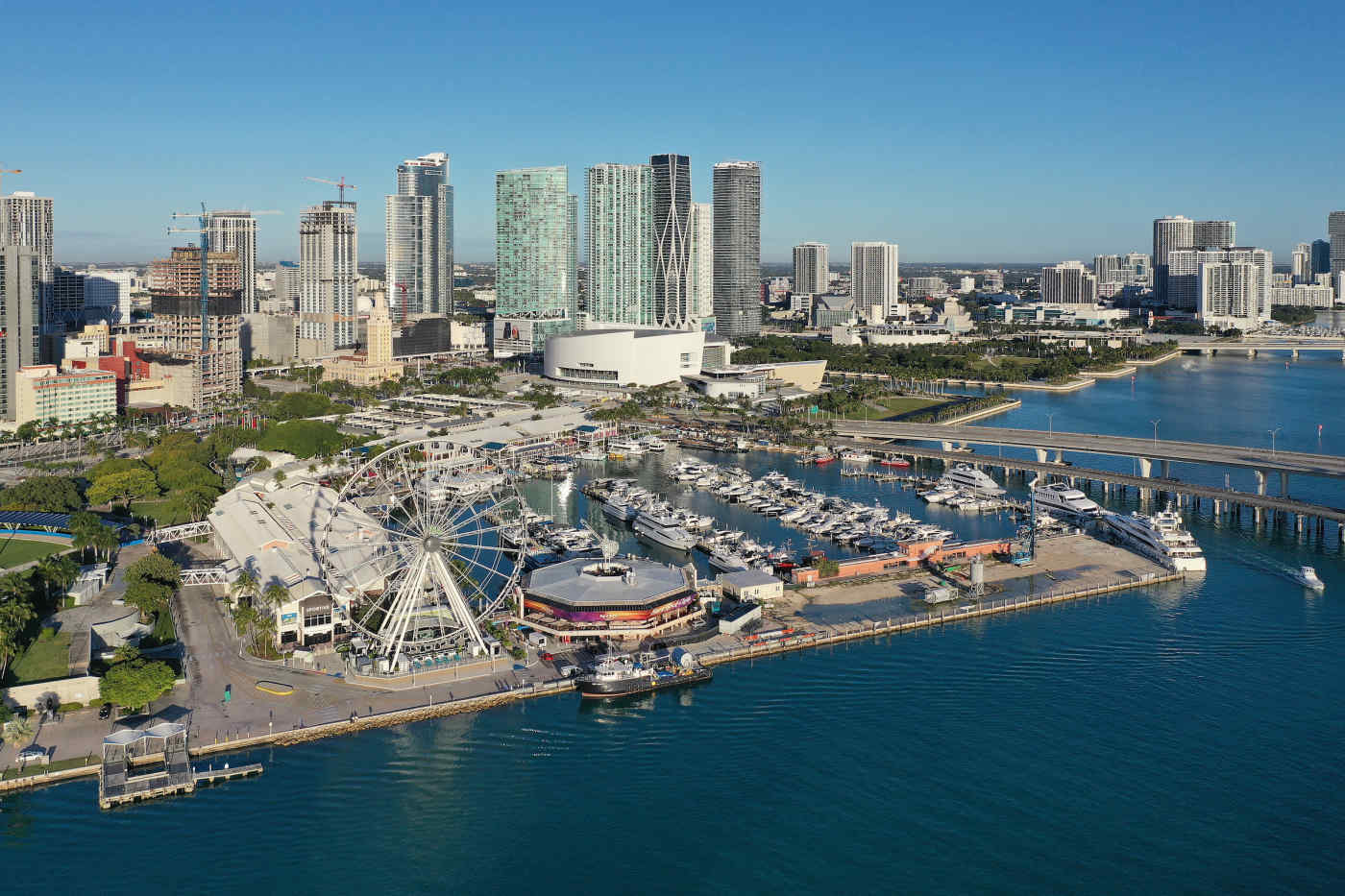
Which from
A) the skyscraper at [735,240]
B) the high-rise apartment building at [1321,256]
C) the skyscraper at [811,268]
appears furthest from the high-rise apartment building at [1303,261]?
the skyscraper at [735,240]

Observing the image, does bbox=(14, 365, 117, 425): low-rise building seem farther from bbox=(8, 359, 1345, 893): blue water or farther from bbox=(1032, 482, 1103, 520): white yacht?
bbox=(1032, 482, 1103, 520): white yacht

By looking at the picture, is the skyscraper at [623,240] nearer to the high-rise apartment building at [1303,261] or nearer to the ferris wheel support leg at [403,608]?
the ferris wheel support leg at [403,608]

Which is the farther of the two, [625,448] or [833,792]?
[625,448]

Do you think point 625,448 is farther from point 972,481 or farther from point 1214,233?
point 1214,233

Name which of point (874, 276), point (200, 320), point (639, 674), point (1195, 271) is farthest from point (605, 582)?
point (1195, 271)

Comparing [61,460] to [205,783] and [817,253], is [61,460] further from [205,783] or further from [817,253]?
[817,253]

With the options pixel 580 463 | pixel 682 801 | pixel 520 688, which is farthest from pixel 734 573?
pixel 580 463
